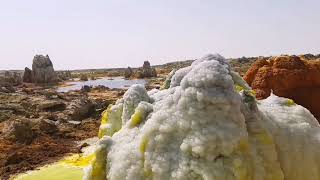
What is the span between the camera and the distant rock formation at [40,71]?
62.9m

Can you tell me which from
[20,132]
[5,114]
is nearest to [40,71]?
[5,114]

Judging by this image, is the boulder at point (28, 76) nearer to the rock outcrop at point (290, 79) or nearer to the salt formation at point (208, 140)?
the rock outcrop at point (290, 79)

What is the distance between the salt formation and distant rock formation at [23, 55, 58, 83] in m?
60.7

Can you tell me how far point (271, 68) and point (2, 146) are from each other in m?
9.65

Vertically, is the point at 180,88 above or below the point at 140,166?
above

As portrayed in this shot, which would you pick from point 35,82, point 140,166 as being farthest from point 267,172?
A: point 35,82

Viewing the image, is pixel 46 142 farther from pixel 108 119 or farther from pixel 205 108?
pixel 205 108

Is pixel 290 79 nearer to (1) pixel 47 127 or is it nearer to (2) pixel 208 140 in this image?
(2) pixel 208 140

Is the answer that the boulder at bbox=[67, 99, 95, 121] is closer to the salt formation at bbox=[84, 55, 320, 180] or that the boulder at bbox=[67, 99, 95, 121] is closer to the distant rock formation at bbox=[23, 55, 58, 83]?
the salt formation at bbox=[84, 55, 320, 180]

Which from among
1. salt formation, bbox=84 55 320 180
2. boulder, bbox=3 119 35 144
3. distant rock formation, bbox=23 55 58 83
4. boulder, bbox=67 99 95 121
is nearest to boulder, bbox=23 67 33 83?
distant rock formation, bbox=23 55 58 83

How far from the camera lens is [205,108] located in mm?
3588

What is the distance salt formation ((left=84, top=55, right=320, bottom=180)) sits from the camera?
3418 millimetres

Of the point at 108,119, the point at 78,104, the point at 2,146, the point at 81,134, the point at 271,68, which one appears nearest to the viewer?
the point at 108,119

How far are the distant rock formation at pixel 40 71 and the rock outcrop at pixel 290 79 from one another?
52.7 metres
